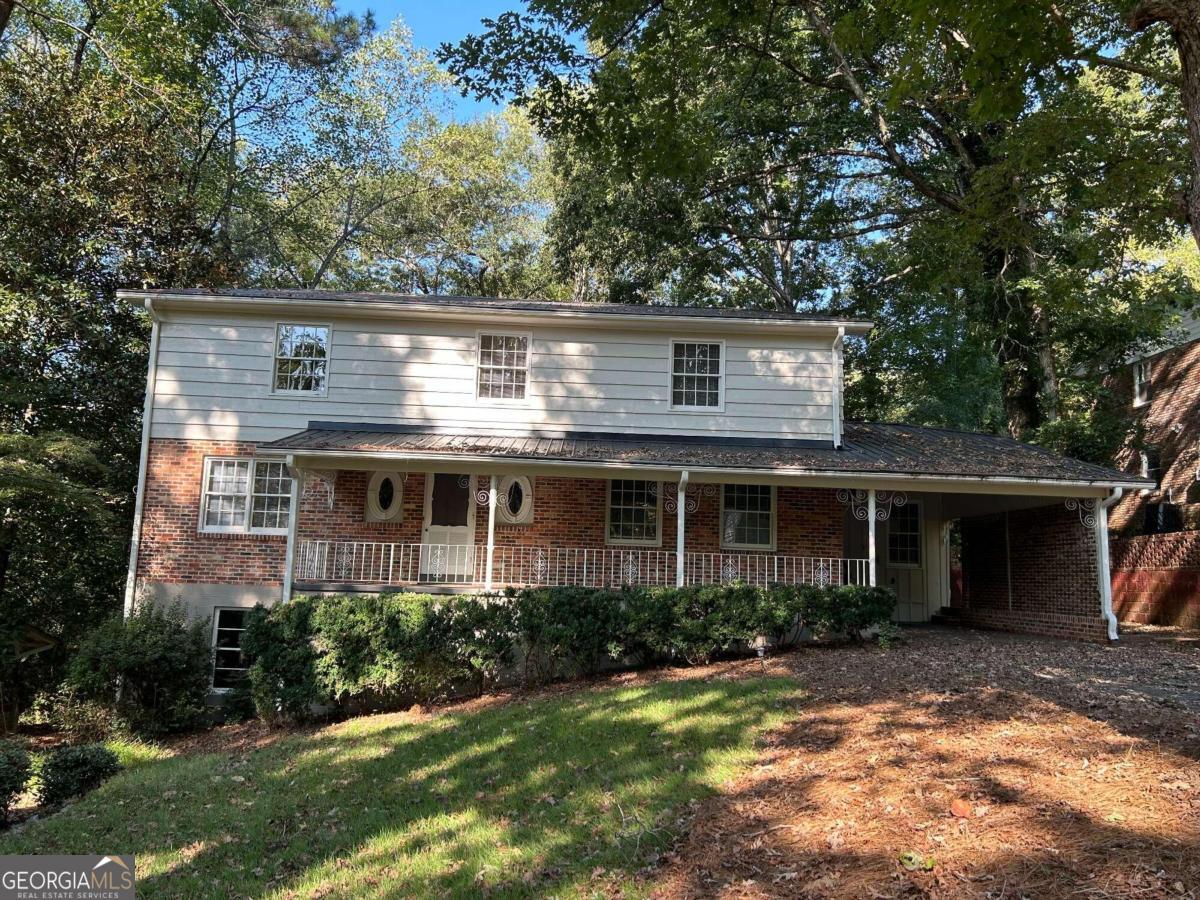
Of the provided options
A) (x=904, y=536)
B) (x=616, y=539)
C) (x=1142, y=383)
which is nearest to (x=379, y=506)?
(x=616, y=539)

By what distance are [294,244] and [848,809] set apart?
27.3 m

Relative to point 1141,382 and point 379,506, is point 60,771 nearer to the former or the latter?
point 379,506


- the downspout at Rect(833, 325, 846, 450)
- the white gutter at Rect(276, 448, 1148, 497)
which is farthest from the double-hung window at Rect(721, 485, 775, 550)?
the white gutter at Rect(276, 448, 1148, 497)

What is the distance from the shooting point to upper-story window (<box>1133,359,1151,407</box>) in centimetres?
2289

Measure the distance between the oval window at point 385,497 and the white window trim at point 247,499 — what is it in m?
1.54

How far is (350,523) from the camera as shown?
13383 mm

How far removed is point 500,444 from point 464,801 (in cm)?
736

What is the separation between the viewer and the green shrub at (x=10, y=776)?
7.08 m

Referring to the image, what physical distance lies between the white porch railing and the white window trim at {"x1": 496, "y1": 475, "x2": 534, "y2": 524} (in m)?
0.51

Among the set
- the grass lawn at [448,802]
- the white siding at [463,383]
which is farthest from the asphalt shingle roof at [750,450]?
the grass lawn at [448,802]

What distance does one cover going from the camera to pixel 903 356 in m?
21.5

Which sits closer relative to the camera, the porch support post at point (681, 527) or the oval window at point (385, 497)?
the porch support post at point (681, 527)

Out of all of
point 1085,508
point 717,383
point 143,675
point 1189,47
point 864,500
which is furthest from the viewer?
point 717,383

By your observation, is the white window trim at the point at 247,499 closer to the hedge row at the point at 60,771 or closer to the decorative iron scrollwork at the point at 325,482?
the decorative iron scrollwork at the point at 325,482
